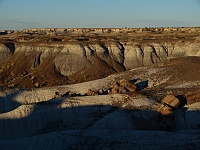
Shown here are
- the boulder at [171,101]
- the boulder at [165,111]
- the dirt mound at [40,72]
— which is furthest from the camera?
the dirt mound at [40,72]

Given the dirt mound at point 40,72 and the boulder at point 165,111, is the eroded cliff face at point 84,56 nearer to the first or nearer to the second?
the dirt mound at point 40,72

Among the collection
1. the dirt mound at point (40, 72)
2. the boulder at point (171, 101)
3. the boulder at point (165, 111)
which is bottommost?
the dirt mound at point (40, 72)

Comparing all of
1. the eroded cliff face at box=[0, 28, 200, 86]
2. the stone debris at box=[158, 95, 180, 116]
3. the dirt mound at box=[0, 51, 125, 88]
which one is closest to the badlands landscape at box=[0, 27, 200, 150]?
the stone debris at box=[158, 95, 180, 116]

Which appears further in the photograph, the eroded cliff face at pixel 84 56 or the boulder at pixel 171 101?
the eroded cliff face at pixel 84 56

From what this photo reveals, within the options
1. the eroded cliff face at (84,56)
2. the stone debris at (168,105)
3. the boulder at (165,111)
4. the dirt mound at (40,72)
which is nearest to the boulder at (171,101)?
the stone debris at (168,105)

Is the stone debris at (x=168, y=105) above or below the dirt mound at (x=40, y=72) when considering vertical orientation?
above

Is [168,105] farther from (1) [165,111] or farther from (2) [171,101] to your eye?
(1) [165,111]

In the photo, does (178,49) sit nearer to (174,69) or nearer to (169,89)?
(174,69)

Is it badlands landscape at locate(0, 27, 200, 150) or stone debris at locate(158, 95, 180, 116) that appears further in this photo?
stone debris at locate(158, 95, 180, 116)

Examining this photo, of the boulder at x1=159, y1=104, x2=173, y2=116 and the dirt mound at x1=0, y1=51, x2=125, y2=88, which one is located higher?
the boulder at x1=159, y1=104, x2=173, y2=116

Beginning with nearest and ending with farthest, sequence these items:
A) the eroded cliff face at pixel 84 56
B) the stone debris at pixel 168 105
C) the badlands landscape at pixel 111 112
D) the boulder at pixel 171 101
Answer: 1. the badlands landscape at pixel 111 112
2. the stone debris at pixel 168 105
3. the boulder at pixel 171 101
4. the eroded cliff face at pixel 84 56

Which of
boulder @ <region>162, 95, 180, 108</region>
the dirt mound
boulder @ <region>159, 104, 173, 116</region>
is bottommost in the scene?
the dirt mound

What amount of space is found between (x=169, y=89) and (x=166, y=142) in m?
13.6

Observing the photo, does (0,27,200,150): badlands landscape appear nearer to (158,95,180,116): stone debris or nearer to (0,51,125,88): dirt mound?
(158,95,180,116): stone debris
